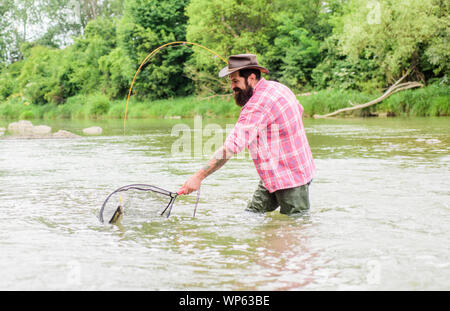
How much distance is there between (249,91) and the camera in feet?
15.1

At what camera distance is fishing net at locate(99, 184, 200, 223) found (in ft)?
16.3

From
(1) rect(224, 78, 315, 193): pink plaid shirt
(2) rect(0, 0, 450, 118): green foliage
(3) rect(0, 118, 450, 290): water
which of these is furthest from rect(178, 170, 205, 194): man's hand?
(2) rect(0, 0, 450, 118): green foliage

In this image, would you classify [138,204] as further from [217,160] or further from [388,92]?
[388,92]

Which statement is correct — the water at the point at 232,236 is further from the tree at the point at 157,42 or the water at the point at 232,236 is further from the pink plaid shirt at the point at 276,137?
the tree at the point at 157,42

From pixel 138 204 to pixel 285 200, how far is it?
4.58 feet

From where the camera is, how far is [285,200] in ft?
15.7

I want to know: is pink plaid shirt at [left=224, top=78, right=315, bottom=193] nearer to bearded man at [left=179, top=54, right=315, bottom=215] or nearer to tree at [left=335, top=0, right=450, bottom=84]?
bearded man at [left=179, top=54, right=315, bottom=215]

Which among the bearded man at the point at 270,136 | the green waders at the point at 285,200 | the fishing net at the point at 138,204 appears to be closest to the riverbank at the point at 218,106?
the green waders at the point at 285,200

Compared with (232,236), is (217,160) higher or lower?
higher

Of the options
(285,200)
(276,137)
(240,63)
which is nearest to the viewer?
(240,63)

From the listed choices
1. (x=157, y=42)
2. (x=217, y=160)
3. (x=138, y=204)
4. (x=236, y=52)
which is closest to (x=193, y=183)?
(x=217, y=160)
